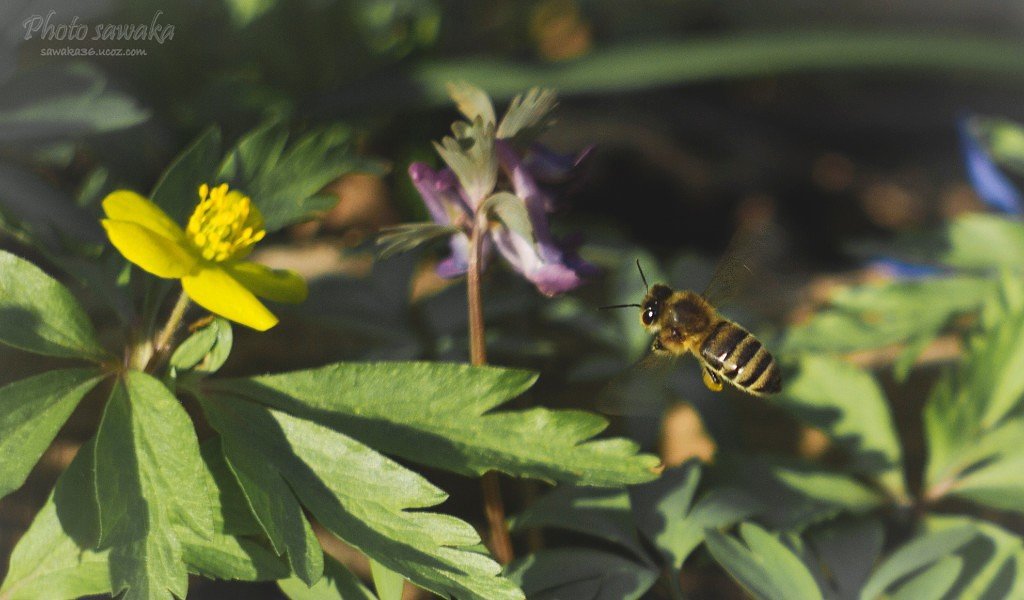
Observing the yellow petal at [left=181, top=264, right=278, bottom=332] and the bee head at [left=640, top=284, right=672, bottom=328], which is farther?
the bee head at [left=640, top=284, right=672, bottom=328]

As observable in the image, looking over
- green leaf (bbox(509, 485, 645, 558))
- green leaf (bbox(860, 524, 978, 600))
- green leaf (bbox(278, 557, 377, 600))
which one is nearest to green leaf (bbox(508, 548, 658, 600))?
green leaf (bbox(509, 485, 645, 558))

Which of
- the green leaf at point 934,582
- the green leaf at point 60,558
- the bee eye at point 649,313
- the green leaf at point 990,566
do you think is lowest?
the green leaf at point 990,566

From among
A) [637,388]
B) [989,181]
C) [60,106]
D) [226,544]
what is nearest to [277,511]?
[226,544]

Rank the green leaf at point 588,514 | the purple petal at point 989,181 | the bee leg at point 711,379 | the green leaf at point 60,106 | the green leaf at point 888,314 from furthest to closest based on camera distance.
A: 1. the purple petal at point 989,181
2. the green leaf at point 888,314
3. the green leaf at point 60,106
4. the bee leg at point 711,379
5. the green leaf at point 588,514

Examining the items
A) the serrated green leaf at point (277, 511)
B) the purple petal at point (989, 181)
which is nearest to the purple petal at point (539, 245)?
the serrated green leaf at point (277, 511)

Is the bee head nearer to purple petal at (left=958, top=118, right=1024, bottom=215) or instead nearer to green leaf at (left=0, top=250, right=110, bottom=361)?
green leaf at (left=0, top=250, right=110, bottom=361)

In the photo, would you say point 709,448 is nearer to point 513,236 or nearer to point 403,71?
point 513,236

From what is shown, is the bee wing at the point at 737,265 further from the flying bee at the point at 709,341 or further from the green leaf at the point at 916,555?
the green leaf at the point at 916,555
